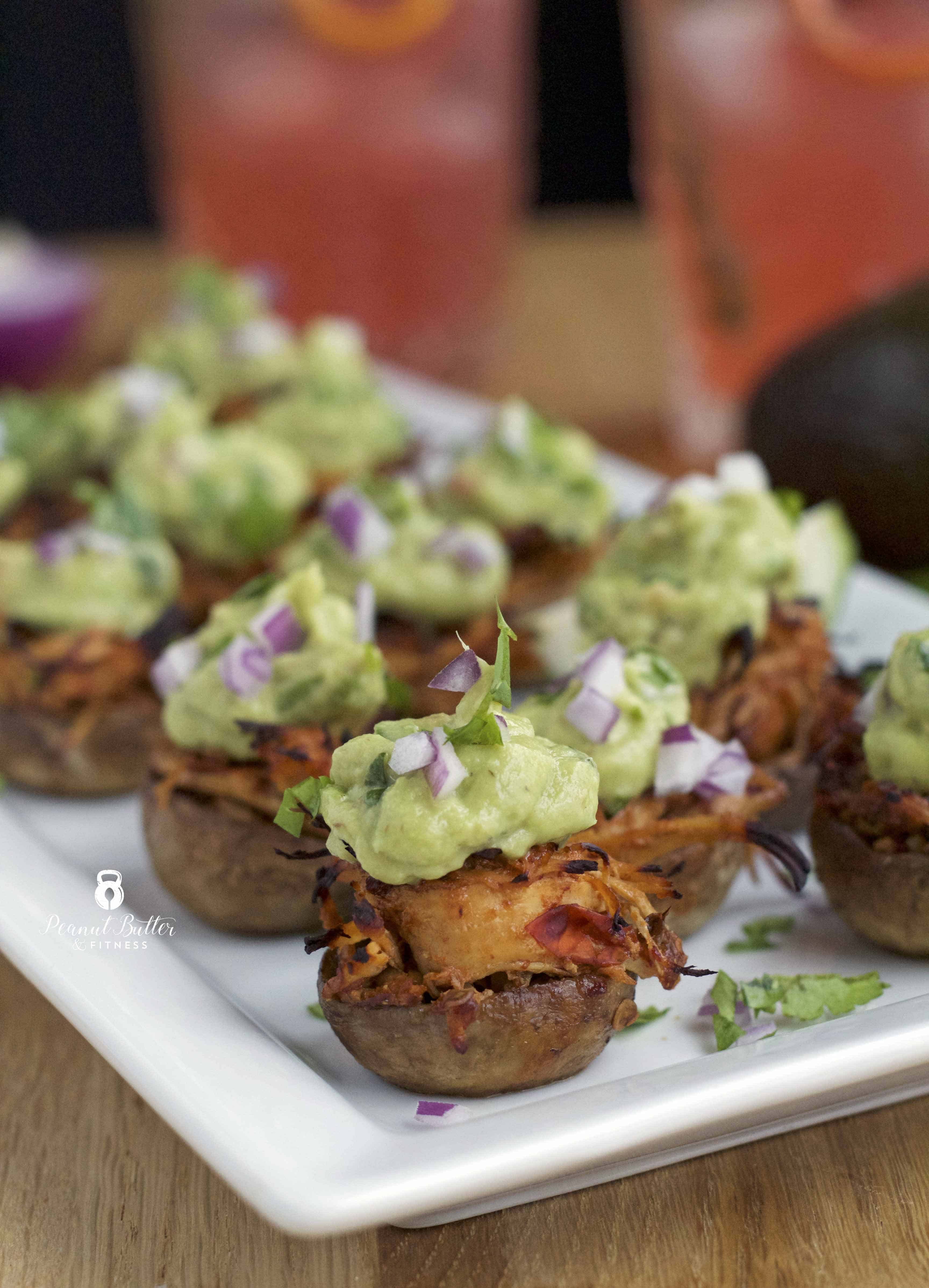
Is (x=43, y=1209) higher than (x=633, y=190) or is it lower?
higher

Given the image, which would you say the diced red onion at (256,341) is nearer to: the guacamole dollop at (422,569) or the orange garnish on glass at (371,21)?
the orange garnish on glass at (371,21)

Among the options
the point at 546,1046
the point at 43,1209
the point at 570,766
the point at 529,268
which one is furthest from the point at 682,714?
the point at 529,268

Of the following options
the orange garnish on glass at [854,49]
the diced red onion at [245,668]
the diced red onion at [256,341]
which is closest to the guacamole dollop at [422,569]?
the diced red onion at [245,668]

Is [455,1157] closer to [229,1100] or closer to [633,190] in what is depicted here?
[229,1100]

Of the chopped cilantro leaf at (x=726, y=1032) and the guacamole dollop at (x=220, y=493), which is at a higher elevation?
the chopped cilantro leaf at (x=726, y=1032)

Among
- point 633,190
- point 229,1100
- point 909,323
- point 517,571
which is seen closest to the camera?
point 229,1100

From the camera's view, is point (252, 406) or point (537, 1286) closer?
point (537, 1286)
